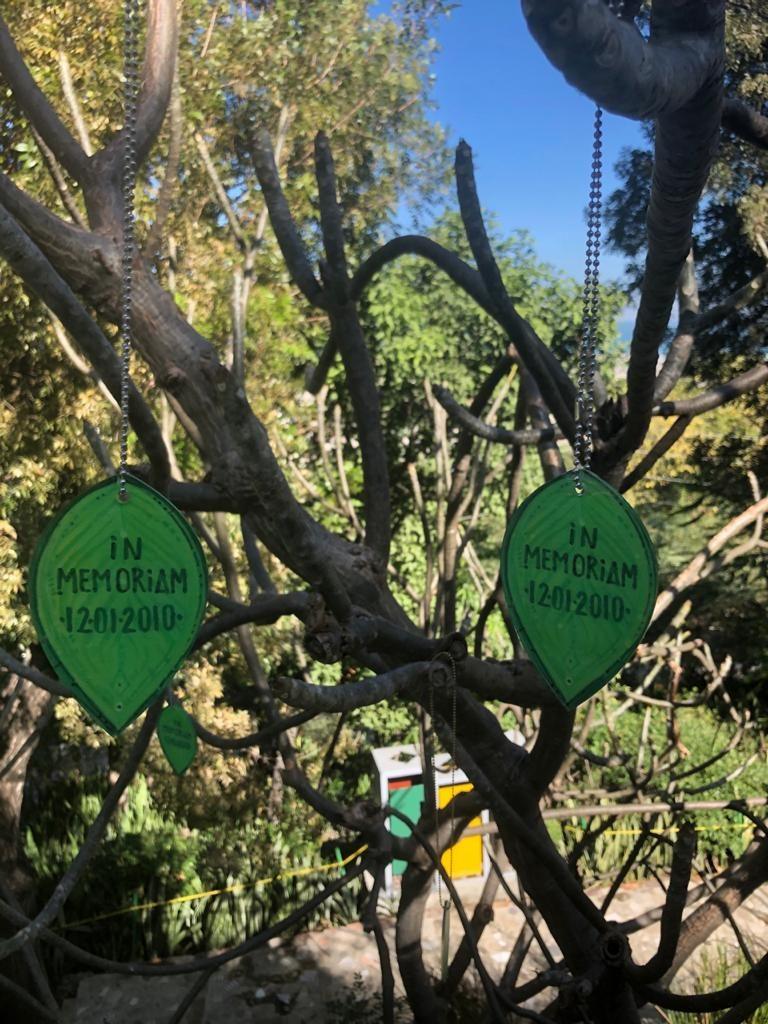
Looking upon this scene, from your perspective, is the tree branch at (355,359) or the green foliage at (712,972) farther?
the green foliage at (712,972)

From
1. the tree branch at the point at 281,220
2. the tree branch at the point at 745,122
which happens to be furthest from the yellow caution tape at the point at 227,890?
the tree branch at the point at 745,122

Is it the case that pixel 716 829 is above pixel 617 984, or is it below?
below

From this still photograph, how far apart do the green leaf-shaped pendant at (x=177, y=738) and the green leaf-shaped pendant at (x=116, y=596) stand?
680 mm

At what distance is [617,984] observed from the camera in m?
1.16

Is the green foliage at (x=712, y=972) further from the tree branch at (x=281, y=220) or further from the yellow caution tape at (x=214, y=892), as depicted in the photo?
the tree branch at (x=281, y=220)

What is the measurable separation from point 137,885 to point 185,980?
1.73 ft

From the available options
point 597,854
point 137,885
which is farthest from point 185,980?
point 597,854

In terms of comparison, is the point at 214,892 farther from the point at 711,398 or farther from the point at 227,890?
the point at 711,398

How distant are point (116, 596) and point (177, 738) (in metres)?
0.74

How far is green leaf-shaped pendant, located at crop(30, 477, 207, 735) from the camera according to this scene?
0.93m

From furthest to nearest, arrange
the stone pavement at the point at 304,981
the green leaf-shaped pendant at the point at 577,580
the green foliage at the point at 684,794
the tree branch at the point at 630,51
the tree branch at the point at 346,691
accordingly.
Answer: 1. the green foliage at the point at 684,794
2. the stone pavement at the point at 304,981
3. the green leaf-shaped pendant at the point at 577,580
4. the tree branch at the point at 346,691
5. the tree branch at the point at 630,51

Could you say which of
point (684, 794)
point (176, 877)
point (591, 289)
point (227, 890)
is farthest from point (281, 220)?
point (684, 794)

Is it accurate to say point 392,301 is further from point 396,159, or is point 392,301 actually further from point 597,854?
point 597,854

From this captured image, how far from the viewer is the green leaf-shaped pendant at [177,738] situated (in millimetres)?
1591
